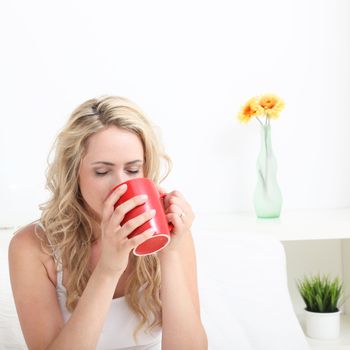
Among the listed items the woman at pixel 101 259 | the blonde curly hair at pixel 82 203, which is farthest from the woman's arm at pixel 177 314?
the blonde curly hair at pixel 82 203

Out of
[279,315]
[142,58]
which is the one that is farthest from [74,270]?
[142,58]

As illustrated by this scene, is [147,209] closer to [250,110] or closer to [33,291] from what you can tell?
[33,291]

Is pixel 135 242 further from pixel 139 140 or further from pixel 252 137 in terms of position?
pixel 252 137

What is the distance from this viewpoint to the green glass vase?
2.50 meters

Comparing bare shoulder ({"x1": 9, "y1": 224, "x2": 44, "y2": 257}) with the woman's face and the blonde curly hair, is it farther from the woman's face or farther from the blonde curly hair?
the woman's face

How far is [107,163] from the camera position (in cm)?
138

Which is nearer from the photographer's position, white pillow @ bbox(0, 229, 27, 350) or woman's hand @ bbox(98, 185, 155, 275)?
woman's hand @ bbox(98, 185, 155, 275)

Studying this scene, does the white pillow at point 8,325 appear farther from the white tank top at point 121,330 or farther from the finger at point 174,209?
the finger at point 174,209

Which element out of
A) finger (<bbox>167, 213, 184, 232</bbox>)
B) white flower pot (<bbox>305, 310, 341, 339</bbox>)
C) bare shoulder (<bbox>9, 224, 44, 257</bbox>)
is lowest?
white flower pot (<bbox>305, 310, 341, 339</bbox>)

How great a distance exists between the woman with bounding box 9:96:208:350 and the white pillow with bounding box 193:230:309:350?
207mm

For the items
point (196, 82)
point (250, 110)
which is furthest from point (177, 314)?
point (196, 82)

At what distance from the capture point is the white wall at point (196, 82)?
258 cm

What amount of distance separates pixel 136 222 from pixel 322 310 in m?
1.47

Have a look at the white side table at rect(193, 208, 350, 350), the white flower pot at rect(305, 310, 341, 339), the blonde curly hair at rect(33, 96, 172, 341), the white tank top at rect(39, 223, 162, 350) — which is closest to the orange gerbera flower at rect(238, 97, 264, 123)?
the white side table at rect(193, 208, 350, 350)
